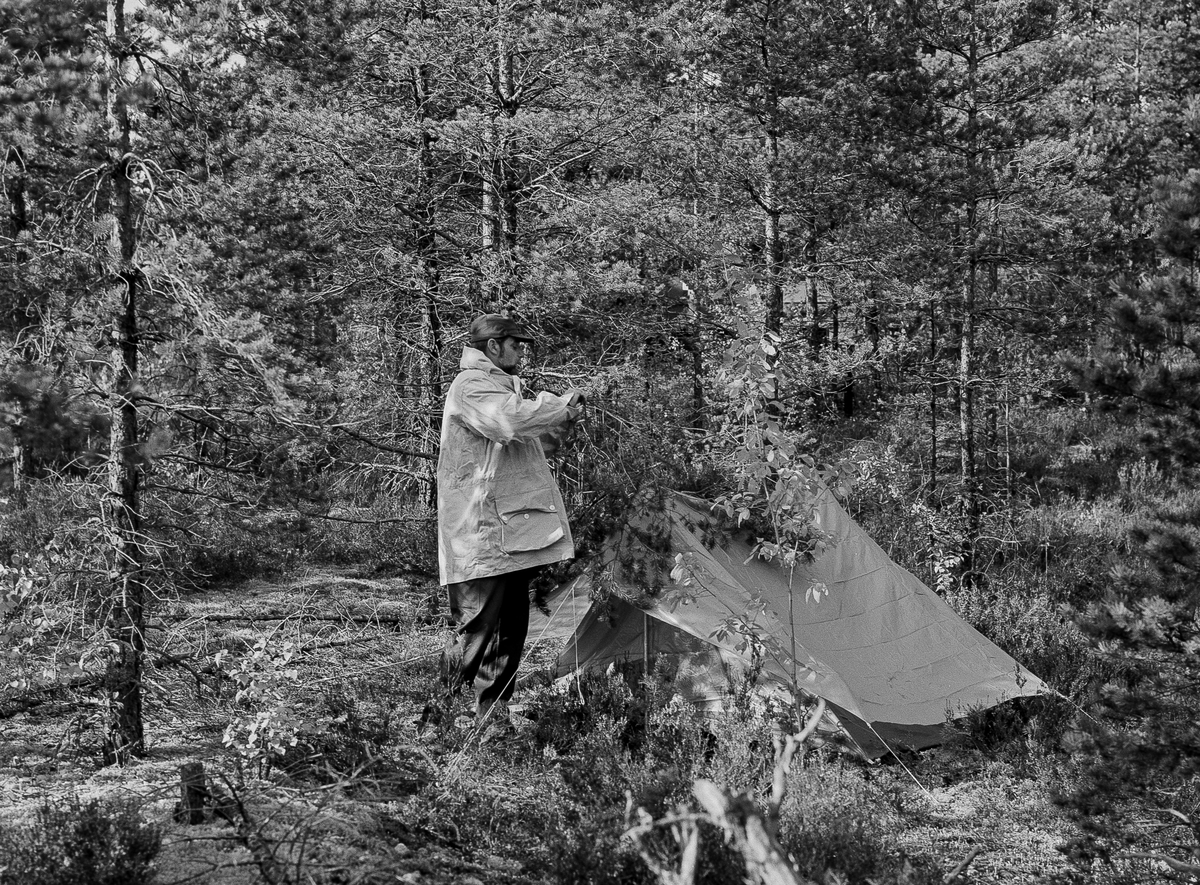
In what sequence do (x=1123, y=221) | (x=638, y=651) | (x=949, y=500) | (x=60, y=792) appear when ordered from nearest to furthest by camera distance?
(x=60, y=792) < (x=638, y=651) < (x=1123, y=221) < (x=949, y=500)

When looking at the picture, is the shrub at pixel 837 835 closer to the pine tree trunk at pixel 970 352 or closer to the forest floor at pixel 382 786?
the forest floor at pixel 382 786

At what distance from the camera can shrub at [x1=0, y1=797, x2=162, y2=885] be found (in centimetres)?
326

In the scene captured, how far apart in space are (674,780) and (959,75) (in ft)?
28.1

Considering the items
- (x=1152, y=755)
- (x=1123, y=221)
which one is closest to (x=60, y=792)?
(x=1152, y=755)

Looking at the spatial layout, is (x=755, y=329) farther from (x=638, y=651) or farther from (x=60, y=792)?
(x=60, y=792)

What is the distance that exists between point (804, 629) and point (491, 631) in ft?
6.49

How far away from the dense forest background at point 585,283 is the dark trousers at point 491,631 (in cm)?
95

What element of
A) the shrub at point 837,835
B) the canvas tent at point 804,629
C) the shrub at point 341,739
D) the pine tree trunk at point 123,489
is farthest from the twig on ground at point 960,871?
the pine tree trunk at point 123,489

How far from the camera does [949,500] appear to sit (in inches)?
482

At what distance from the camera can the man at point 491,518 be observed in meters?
5.15

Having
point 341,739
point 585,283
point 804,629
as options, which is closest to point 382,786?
point 341,739

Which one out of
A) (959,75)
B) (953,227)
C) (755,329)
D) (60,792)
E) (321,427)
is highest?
(959,75)

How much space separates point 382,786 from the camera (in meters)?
4.53

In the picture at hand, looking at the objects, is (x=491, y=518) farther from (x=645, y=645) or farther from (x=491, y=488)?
(x=645, y=645)
